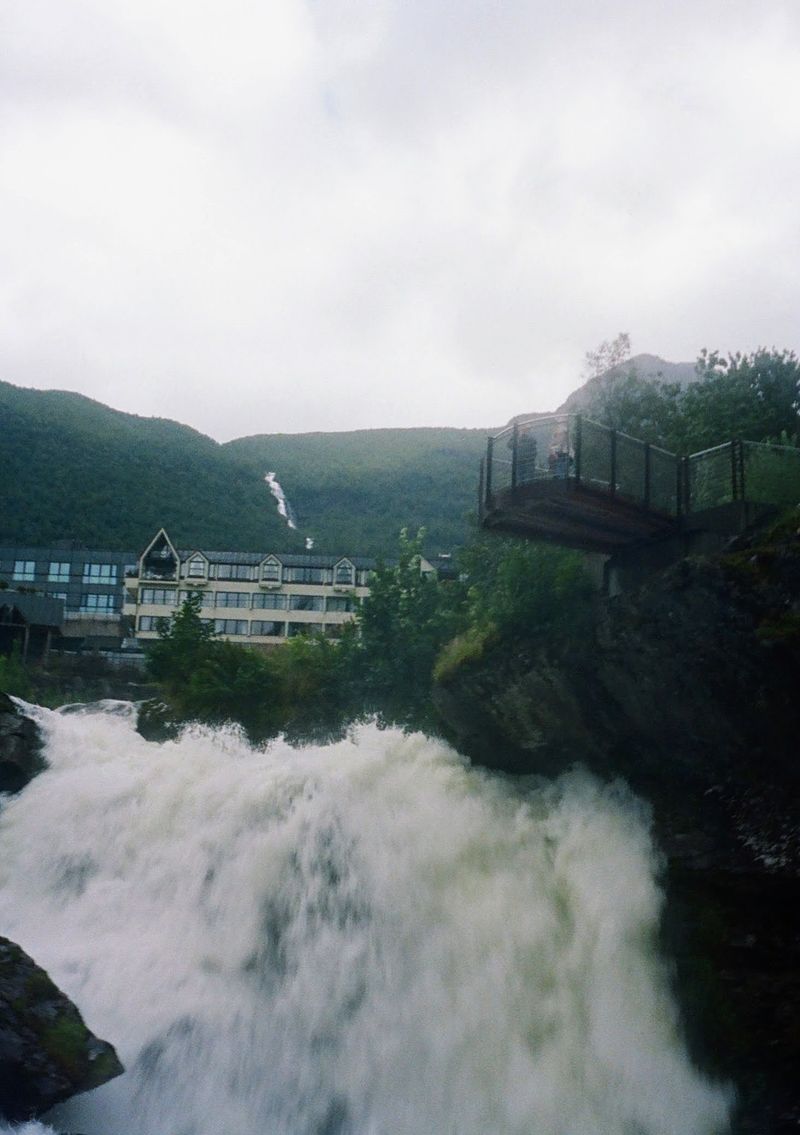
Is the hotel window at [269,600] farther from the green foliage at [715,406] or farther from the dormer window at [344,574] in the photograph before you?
the green foliage at [715,406]

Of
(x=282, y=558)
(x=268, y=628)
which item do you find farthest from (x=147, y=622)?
(x=282, y=558)

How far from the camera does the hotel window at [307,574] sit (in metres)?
74.8

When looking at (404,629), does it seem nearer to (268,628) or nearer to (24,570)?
(268,628)

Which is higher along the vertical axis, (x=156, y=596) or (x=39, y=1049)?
(x=156, y=596)

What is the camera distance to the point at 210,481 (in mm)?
134625

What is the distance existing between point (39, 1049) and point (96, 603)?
76.8 meters

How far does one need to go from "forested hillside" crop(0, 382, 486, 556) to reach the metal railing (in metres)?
77.8

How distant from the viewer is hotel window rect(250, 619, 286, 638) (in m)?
73.9

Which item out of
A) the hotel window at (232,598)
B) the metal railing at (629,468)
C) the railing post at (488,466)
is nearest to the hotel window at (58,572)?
the hotel window at (232,598)

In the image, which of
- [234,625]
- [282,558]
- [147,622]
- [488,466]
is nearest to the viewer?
[488,466]

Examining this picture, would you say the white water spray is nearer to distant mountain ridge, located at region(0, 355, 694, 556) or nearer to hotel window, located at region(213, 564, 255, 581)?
distant mountain ridge, located at region(0, 355, 694, 556)

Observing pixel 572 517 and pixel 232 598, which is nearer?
pixel 572 517

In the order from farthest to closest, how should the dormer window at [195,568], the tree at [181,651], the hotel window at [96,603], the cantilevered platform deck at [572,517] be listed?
the hotel window at [96,603] < the dormer window at [195,568] < the tree at [181,651] < the cantilevered platform deck at [572,517]

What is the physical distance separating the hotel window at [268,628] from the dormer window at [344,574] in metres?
5.45
